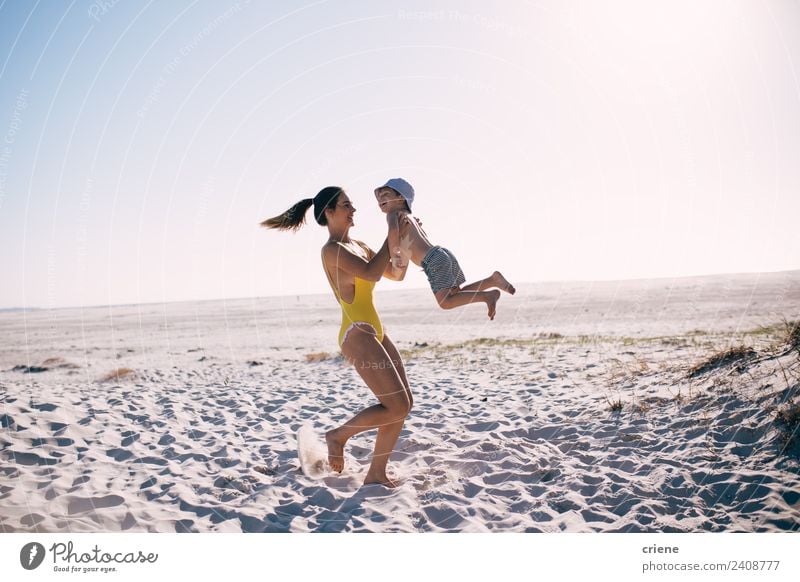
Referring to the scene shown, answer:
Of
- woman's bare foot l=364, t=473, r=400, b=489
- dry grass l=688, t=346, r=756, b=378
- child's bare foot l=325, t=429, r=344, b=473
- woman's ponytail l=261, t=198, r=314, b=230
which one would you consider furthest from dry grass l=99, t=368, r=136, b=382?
dry grass l=688, t=346, r=756, b=378

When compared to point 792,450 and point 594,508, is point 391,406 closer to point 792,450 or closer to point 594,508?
point 594,508

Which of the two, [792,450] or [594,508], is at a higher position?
[792,450]

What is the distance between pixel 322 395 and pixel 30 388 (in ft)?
16.9

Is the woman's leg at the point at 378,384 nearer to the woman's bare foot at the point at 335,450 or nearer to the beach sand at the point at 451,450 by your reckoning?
the woman's bare foot at the point at 335,450

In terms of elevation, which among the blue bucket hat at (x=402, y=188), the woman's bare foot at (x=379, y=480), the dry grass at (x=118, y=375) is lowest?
the woman's bare foot at (x=379, y=480)

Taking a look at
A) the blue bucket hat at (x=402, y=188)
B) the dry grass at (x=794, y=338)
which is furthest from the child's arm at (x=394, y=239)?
the dry grass at (x=794, y=338)

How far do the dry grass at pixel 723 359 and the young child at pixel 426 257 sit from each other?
12.6ft

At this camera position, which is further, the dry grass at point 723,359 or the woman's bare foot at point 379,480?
the dry grass at point 723,359

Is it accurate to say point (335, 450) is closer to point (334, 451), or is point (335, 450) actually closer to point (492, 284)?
point (334, 451)

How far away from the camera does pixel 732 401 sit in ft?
18.3

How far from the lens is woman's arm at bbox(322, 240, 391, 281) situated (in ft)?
14.1

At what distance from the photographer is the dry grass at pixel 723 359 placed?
6418 mm
